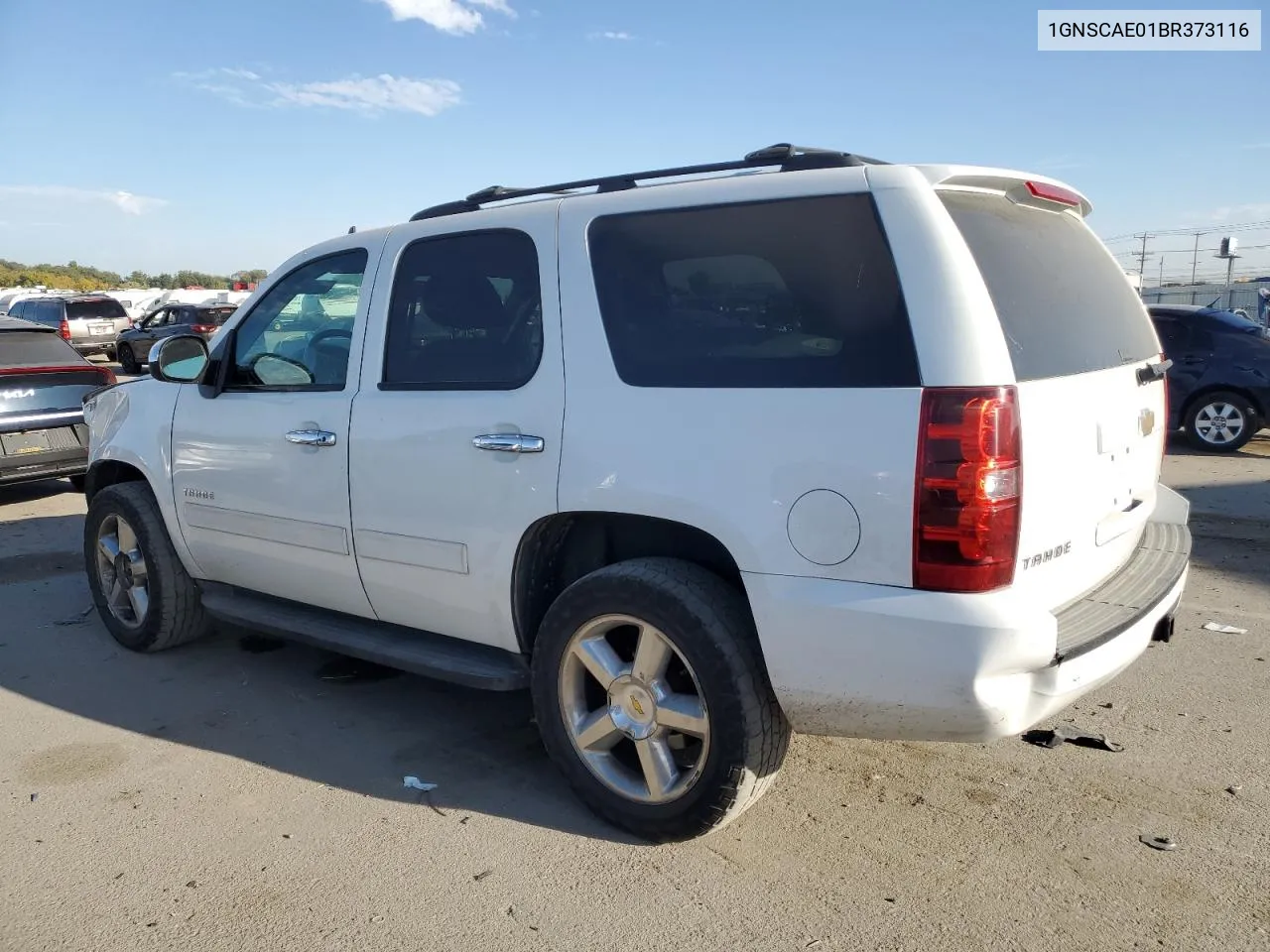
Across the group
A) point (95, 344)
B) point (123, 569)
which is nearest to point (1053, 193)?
point (123, 569)

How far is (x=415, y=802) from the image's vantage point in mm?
3447

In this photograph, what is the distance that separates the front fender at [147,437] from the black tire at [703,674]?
243cm

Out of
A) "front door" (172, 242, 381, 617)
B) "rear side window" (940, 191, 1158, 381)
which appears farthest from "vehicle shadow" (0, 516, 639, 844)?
"rear side window" (940, 191, 1158, 381)

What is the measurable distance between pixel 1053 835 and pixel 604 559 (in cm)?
169

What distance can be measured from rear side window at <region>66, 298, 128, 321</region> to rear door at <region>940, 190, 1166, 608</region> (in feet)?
85.1

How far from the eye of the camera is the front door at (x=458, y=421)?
3326 millimetres

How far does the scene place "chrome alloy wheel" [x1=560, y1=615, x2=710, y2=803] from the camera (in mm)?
3068

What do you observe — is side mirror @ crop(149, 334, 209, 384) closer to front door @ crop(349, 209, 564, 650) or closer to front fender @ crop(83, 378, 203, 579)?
front fender @ crop(83, 378, 203, 579)

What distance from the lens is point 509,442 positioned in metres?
3.30

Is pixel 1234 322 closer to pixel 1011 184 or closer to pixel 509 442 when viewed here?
pixel 1011 184

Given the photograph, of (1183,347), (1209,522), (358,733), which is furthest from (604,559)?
(1183,347)

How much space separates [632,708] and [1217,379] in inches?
383

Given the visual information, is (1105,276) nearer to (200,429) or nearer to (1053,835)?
(1053,835)

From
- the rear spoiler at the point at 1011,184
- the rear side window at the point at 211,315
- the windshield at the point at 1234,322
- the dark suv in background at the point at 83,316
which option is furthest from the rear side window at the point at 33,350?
the dark suv in background at the point at 83,316
